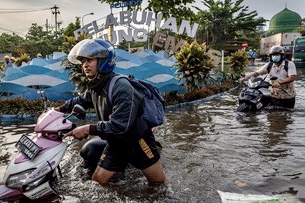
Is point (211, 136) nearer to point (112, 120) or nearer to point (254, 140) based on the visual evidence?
point (254, 140)

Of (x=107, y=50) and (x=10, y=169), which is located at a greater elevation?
(x=107, y=50)

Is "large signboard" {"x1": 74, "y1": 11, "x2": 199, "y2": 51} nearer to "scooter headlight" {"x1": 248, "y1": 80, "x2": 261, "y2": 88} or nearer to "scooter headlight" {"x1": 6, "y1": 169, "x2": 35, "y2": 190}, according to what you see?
"scooter headlight" {"x1": 248, "y1": 80, "x2": 261, "y2": 88}

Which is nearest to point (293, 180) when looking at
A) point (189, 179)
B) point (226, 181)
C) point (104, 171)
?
point (226, 181)

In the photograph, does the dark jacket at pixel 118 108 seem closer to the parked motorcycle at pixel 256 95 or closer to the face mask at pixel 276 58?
the face mask at pixel 276 58

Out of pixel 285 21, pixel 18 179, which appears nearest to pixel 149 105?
pixel 18 179

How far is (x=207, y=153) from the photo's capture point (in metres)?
5.36

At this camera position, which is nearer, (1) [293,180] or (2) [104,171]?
(2) [104,171]

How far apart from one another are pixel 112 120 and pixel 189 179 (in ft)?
5.10

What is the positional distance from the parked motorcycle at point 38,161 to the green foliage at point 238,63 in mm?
15001

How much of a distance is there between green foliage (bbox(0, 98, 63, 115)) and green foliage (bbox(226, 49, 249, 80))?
36.6ft

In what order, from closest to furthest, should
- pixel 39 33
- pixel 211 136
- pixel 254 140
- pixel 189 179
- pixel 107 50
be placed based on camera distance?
pixel 107 50
pixel 189 179
pixel 254 140
pixel 211 136
pixel 39 33

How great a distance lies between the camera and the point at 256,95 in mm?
8484

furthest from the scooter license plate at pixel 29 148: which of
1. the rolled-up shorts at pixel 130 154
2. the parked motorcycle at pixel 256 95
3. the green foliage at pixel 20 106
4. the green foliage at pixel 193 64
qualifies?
the green foliage at pixel 193 64

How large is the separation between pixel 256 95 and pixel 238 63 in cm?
927
